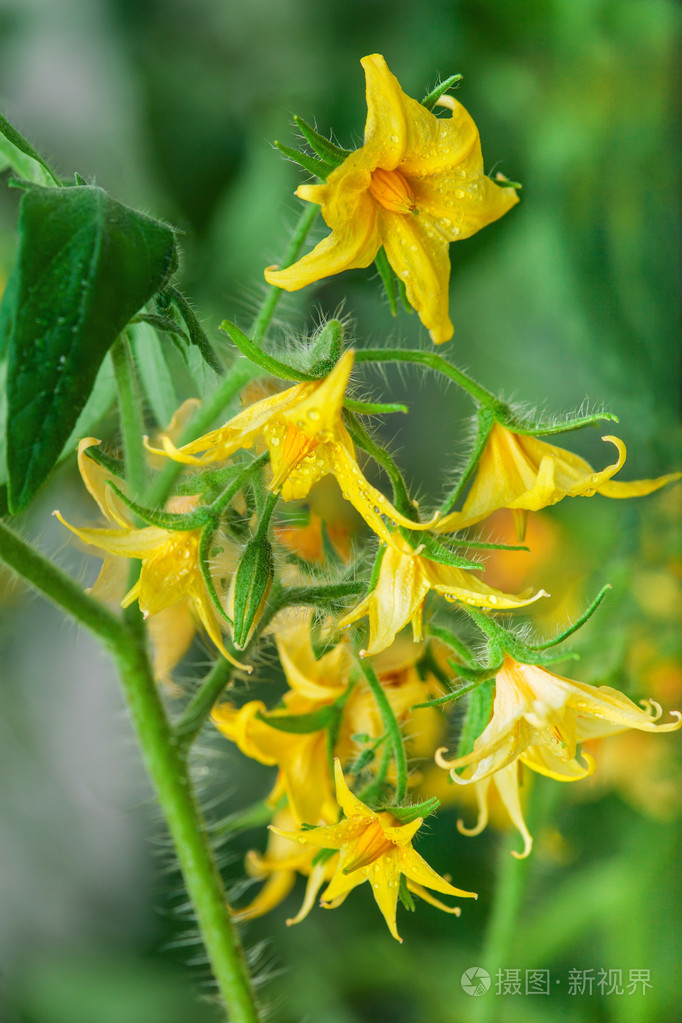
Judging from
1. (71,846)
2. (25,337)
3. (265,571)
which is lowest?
(71,846)

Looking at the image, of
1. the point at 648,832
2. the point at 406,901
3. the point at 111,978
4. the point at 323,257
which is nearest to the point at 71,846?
the point at 111,978

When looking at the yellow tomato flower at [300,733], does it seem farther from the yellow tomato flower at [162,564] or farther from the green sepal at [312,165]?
the green sepal at [312,165]

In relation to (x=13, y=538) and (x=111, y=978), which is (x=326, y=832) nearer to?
(x=13, y=538)

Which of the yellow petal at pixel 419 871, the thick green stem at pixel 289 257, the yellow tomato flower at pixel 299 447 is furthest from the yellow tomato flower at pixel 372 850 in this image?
the thick green stem at pixel 289 257

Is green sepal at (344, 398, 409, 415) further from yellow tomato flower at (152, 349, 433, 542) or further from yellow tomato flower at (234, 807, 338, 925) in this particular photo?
yellow tomato flower at (234, 807, 338, 925)

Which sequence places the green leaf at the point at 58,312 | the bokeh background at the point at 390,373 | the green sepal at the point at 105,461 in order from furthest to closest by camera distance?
the bokeh background at the point at 390,373, the green sepal at the point at 105,461, the green leaf at the point at 58,312

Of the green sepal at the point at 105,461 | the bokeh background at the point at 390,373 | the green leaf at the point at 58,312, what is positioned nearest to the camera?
the green leaf at the point at 58,312
